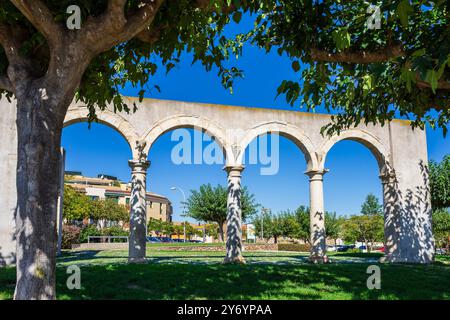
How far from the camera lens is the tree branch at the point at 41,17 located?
429 cm

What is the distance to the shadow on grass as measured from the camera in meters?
6.81

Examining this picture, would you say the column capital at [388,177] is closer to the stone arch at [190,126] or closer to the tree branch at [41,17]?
the stone arch at [190,126]

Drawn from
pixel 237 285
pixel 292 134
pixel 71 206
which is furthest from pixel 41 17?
pixel 71 206

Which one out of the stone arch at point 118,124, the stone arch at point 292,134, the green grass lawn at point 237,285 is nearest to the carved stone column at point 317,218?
the stone arch at point 292,134

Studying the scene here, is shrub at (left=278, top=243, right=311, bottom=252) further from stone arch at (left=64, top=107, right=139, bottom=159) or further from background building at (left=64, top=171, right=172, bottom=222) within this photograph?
background building at (left=64, top=171, right=172, bottom=222)

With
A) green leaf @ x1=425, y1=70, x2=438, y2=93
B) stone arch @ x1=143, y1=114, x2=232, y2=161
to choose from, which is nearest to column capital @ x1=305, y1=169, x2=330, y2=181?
stone arch @ x1=143, y1=114, x2=232, y2=161

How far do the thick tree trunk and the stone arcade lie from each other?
8.86 m

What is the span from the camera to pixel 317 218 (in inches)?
587

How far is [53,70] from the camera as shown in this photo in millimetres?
4492

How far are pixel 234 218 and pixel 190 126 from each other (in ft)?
12.1

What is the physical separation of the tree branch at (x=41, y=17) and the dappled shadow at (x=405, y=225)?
14723 millimetres

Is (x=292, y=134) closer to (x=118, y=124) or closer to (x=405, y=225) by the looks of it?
(x=405, y=225)
